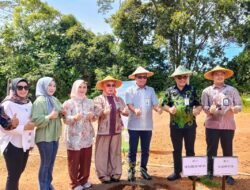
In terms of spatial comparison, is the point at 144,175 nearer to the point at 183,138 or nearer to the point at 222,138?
the point at 183,138

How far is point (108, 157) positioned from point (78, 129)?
709 millimetres

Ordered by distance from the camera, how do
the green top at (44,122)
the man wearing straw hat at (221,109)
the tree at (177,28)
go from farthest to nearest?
the tree at (177,28), the man wearing straw hat at (221,109), the green top at (44,122)

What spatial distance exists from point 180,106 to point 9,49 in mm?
15898

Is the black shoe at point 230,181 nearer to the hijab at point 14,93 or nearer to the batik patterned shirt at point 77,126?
the batik patterned shirt at point 77,126

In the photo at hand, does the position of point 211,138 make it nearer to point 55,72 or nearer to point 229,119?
point 229,119

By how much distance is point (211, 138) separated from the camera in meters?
4.90

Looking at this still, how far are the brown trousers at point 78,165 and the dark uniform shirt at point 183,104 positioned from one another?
4.03 feet

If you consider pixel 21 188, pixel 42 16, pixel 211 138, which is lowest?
pixel 21 188

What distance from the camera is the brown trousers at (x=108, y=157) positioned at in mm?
4910

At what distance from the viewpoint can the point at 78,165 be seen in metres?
4.62

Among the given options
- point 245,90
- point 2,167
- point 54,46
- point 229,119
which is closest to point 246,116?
point 245,90

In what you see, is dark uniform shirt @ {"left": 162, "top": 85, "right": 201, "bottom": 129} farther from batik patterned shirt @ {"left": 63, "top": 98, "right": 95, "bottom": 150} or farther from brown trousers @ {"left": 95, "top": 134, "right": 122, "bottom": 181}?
batik patterned shirt @ {"left": 63, "top": 98, "right": 95, "bottom": 150}

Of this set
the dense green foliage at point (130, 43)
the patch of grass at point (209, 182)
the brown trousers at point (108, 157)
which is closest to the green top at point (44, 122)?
the brown trousers at point (108, 157)

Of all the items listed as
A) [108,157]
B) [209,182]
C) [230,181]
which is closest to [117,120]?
[108,157]
